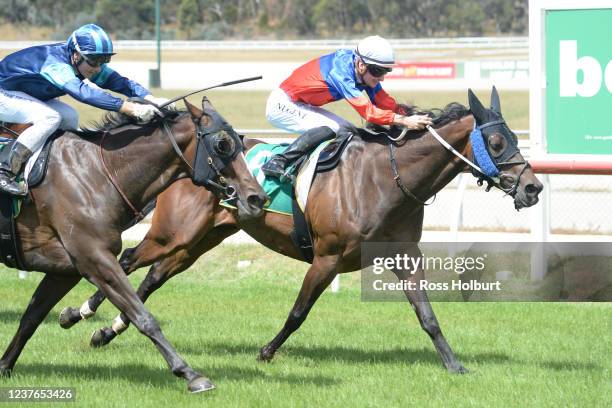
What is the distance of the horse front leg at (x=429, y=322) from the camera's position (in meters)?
6.73

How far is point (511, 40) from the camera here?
51062 millimetres

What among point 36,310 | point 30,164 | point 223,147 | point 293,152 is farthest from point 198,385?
point 293,152

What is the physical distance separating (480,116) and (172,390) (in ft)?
8.67

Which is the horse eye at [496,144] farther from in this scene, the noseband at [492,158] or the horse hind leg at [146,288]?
the horse hind leg at [146,288]

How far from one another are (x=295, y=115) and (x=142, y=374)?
2296 mm

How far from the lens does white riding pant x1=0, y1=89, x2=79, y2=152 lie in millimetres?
6002

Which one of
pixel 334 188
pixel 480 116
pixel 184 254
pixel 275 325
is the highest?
pixel 480 116

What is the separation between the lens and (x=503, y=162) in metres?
6.62

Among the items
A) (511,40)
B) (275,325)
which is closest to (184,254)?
(275,325)

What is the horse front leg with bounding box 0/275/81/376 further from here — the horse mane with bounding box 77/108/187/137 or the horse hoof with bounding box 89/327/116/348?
the horse hoof with bounding box 89/327/116/348

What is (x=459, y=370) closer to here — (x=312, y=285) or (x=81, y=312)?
(x=312, y=285)

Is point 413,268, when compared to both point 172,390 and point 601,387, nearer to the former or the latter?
point 601,387

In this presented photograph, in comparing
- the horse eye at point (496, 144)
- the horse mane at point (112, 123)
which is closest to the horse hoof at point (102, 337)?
the horse mane at point (112, 123)

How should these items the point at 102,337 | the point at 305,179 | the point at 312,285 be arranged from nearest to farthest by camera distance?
the point at 312,285 → the point at 305,179 → the point at 102,337
